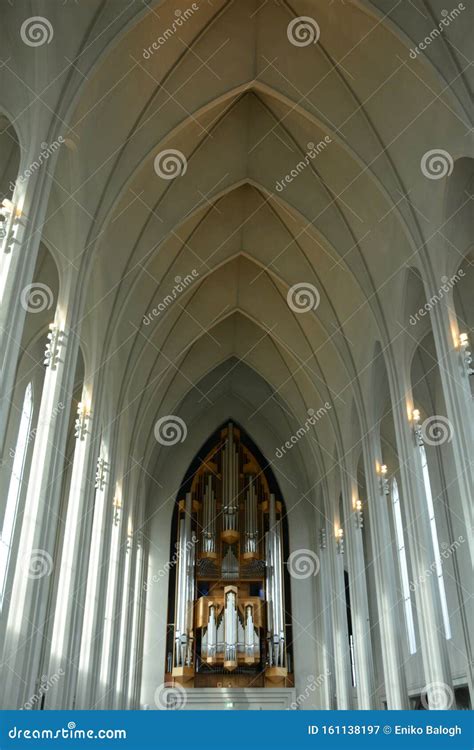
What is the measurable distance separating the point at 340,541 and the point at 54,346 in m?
14.1

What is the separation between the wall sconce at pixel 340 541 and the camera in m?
23.5

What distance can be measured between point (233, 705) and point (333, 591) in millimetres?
5297

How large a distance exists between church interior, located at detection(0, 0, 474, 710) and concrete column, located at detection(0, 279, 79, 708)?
0.15ft

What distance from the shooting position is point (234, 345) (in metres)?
27.2

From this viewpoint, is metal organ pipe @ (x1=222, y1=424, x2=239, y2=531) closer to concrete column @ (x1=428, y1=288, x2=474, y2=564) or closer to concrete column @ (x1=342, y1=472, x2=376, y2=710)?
concrete column @ (x1=342, y1=472, x2=376, y2=710)

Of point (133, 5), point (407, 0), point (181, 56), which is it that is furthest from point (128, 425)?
point (407, 0)

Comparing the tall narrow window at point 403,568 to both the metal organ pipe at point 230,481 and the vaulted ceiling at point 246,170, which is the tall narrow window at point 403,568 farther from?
the metal organ pipe at point 230,481

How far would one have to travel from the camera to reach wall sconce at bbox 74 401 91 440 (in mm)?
15547

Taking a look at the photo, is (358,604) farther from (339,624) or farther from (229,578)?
(229,578)

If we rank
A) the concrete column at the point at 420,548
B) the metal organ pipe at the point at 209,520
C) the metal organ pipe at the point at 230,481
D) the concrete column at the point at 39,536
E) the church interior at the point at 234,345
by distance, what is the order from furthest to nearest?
the metal organ pipe at the point at 230,481, the metal organ pipe at the point at 209,520, the concrete column at the point at 420,548, the church interior at the point at 234,345, the concrete column at the point at 39,536

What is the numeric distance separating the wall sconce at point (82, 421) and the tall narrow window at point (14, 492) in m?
1.81

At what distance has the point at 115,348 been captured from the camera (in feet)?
63.6

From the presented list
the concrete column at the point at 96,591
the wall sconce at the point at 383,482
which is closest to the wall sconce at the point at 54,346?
the concrete column at the point at 96,591

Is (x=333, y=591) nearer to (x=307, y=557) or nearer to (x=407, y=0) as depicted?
(x=307, y=557)
